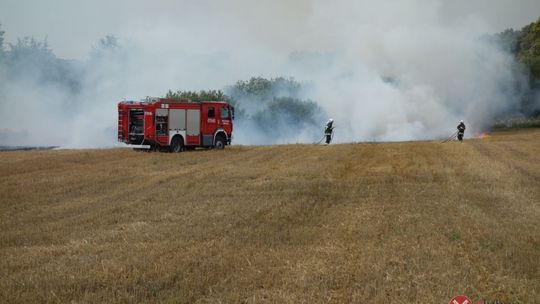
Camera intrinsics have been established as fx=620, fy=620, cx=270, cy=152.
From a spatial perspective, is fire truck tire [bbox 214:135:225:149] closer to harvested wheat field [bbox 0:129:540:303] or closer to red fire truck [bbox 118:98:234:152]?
red fire truck [bbox 118:98:234:152]

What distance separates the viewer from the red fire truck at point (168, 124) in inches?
1190

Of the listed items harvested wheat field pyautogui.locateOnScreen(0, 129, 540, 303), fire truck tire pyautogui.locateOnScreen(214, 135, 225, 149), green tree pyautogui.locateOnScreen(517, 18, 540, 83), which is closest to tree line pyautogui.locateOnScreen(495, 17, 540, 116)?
green tree pyautogui.locateOnScreen(517, 18, 540, 83)

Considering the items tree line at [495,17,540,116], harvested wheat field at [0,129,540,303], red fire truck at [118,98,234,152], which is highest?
tree line at [495,17,540,116]

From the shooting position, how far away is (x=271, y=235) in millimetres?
10086

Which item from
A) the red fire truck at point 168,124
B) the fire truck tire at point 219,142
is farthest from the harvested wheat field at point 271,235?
the fire truck tire at point 219,142

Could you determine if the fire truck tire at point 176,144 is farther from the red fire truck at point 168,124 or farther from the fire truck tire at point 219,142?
the fire truck tire at point 219,142

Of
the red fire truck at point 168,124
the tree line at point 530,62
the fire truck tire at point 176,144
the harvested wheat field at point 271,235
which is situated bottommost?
the harvested wheat field at point 271,235

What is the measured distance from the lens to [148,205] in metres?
13.4

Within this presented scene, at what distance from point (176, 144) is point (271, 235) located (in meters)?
21.5

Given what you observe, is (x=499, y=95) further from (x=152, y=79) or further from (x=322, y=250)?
(x=322, y=250)

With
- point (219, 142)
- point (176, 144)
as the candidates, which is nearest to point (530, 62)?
point (219, 142)

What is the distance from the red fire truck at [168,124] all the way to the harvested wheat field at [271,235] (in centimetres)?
1000

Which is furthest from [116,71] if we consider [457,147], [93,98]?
[457,147]

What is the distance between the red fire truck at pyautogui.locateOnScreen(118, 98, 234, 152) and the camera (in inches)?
1190
